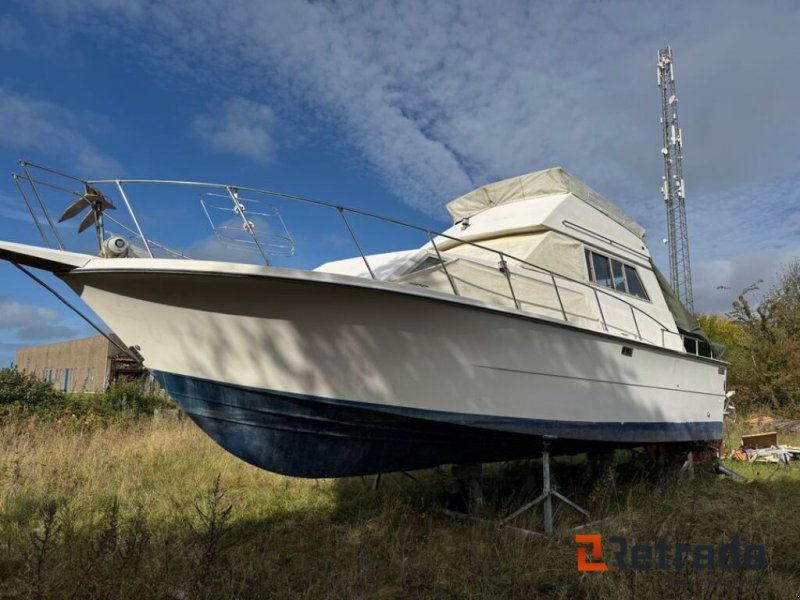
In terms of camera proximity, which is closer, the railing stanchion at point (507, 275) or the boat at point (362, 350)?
the boat at point (362, 350)

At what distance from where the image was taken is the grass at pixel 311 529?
3.41 m

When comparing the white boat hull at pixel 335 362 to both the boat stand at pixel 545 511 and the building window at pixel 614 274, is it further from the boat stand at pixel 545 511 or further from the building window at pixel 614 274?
the building window at pixel 614 274

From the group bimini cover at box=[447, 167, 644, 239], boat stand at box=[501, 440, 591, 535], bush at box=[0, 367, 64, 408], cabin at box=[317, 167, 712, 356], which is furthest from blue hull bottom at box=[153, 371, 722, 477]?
bush at box=[0, 367, 64, 408]

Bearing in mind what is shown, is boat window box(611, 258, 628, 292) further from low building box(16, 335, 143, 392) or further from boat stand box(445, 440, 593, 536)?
low building box(16, 335, 143, 392)

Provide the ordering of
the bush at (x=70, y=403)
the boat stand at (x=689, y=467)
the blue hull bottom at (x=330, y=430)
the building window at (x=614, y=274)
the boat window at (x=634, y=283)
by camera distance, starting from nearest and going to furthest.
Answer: the blue hull bottom at (x=330, y=430), the building window at (x=614, y=274), the boat window at (x=634, y=283), the boat stand at (x=689, y=467), the bush at (x=70, y=403)

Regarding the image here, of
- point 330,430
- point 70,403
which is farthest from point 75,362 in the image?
point 330,430

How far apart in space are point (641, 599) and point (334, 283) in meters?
2.74

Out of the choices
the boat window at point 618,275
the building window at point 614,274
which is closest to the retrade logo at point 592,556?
the building window at point 614,274

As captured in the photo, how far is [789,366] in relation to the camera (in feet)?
58.3

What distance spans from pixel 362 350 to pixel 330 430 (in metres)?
0.75

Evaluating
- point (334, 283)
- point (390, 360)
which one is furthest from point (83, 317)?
point (390, 360)

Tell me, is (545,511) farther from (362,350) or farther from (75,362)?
(75,362)

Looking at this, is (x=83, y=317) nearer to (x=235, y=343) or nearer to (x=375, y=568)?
(x=235, y=343)

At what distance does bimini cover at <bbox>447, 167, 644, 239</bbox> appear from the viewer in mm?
7102
